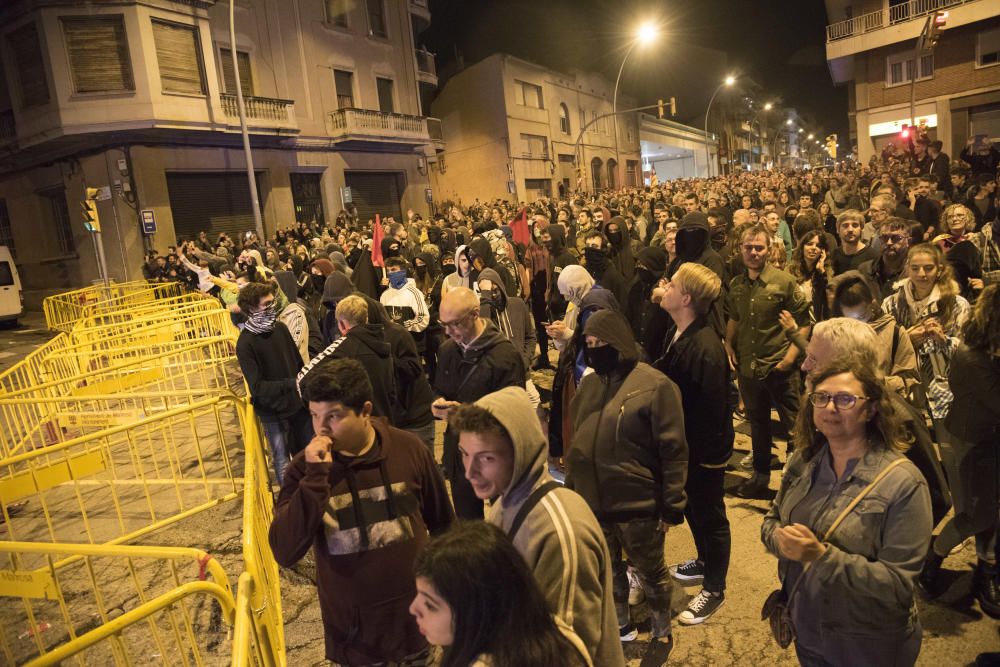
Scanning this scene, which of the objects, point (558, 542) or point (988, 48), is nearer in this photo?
point (558, 542)

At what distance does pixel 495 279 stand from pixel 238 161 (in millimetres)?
21502

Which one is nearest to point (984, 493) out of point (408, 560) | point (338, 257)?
point (408, 560)

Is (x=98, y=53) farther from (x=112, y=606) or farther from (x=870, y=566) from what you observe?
(x=870, y=566)

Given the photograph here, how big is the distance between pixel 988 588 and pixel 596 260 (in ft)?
13.4

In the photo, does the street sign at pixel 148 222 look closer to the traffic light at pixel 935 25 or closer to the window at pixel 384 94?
the window at pixel 384 94

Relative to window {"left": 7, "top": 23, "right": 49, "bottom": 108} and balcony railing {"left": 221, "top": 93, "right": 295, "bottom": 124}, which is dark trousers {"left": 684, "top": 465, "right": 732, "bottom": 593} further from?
window {"left": 7, "top": 23, "right": 49, "bottom": 108}

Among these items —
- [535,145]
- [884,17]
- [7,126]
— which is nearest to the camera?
[7,126]

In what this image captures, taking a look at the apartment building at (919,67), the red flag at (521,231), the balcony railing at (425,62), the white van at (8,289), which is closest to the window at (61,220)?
the white van at (8,289)

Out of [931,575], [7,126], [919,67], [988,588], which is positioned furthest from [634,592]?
[919,67]

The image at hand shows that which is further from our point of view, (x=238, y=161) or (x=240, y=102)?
(x=238, y=161)

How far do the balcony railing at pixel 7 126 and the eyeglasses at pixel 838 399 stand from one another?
27.9m

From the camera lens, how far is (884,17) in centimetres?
3353

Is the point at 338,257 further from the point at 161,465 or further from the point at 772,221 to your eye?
the point at 772,221

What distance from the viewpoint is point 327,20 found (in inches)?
1104
